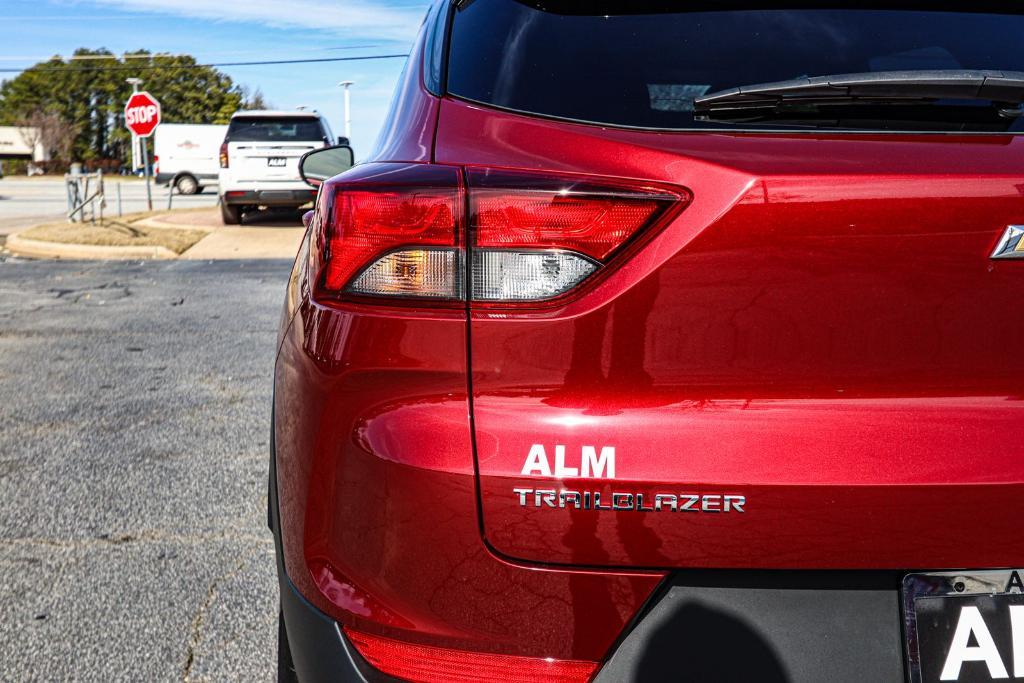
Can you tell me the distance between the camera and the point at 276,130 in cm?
1647

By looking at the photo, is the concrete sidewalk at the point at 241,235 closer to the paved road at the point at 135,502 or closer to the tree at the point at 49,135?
the paved road at the point at 135,502

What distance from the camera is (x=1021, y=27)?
178 centimetres

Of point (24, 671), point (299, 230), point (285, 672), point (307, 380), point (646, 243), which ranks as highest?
point (646, 243)

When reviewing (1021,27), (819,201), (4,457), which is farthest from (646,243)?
(4,457)

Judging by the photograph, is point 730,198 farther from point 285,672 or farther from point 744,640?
point 285,672

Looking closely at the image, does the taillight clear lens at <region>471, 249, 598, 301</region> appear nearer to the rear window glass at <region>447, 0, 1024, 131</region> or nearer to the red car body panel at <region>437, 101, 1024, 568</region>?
the red car body panel at <region>437, 101, 1024, 568</region>

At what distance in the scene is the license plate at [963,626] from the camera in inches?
53.7

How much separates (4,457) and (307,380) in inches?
127

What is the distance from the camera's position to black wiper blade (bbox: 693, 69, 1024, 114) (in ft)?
4.66

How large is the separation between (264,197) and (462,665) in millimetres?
15532

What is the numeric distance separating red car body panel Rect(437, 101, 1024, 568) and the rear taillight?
47mm

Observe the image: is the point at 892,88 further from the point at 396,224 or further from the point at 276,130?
the point at 276,130

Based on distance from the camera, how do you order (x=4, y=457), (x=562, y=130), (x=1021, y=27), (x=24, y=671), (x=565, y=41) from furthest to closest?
(x=4, y=457) → (x=24, y=671) → (x=1021, y=27) → (x=565, y=41) → (x=562, y=130)

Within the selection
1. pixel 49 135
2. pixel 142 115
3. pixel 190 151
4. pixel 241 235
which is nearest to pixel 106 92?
pixel 49 135
